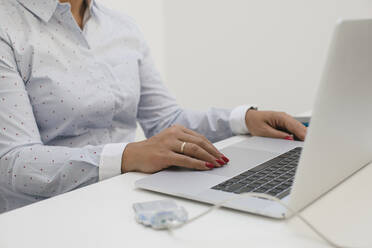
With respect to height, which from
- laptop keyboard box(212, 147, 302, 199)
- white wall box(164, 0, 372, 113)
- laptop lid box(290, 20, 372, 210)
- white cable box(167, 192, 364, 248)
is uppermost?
laptop lid box(290, 20, 372, 210)

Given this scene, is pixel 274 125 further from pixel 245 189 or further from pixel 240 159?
pixel 245 189

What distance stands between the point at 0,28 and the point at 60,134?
0.28m

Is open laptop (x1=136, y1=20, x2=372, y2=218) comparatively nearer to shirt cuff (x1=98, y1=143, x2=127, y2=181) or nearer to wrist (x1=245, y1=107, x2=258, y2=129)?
shirt cuff (x1=98, y1=143, x2=127, y2=181)

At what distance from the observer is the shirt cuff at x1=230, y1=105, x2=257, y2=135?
3.80 feet

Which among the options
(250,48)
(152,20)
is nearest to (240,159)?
(250,48)

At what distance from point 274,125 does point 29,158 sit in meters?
0.59

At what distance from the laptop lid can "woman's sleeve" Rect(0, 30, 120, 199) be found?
1.41 feet

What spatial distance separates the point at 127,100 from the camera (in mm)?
1246

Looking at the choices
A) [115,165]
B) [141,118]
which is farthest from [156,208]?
[141,118]

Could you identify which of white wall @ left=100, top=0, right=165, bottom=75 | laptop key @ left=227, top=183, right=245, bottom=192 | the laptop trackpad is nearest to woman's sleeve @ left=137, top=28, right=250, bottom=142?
the laptop trackpad

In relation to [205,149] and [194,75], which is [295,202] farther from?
[194,75]

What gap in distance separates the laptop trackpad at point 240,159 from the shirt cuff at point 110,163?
0.18 m

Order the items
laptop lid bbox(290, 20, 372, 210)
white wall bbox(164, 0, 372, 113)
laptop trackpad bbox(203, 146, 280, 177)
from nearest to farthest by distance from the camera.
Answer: laptop lid bbox(290, 20, 372, 210) < laptop trackpad bbox(203, 146, 280, 177) < white wall bbox(164, 0, 372, 113)

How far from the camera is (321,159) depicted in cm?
58
